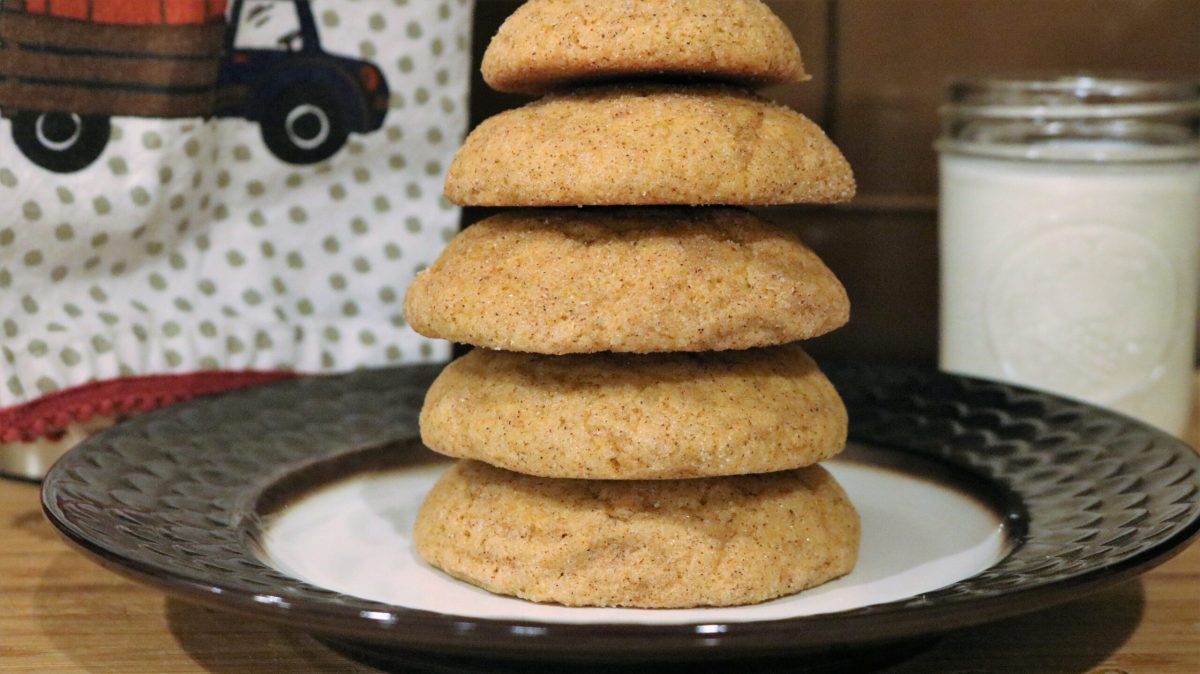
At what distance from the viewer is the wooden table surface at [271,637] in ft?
3.59

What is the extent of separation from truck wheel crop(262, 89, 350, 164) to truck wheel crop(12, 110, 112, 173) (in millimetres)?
235

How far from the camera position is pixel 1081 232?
5.72 feet

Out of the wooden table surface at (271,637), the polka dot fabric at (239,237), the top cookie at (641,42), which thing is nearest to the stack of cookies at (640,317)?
the top cookie at (641,42)

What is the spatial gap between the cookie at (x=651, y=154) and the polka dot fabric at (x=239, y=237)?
25.6 inches

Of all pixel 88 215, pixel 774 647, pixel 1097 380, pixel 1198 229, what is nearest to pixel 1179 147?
pixel 1198 229

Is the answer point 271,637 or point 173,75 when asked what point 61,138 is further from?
point 271,637

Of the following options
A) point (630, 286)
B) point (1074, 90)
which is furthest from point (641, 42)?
point (1074, 90)

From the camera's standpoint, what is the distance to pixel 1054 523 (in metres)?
1.21

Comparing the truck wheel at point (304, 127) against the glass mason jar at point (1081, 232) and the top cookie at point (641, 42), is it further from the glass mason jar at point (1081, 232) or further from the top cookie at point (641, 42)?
the glass mason jar at point (1081, 232)

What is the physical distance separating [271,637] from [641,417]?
42cm

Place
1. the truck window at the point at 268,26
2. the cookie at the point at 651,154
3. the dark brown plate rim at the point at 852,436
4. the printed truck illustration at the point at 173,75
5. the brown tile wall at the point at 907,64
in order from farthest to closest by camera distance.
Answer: the brown tile wall at the point at 907,64 → the truck window at the point at 268,26 → the printed truck illustration at the point at 173,75 → the cookie at the point at 651,154 → the dark brown plate rim at the point at 852,436

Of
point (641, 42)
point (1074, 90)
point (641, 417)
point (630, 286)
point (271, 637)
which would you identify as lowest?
point (271, 637)

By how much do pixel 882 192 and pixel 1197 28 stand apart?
58 centimetres

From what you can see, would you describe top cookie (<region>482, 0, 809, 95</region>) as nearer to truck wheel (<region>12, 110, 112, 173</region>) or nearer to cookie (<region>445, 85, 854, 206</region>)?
cookie (<region>445, 85, 854, 206</region>)
